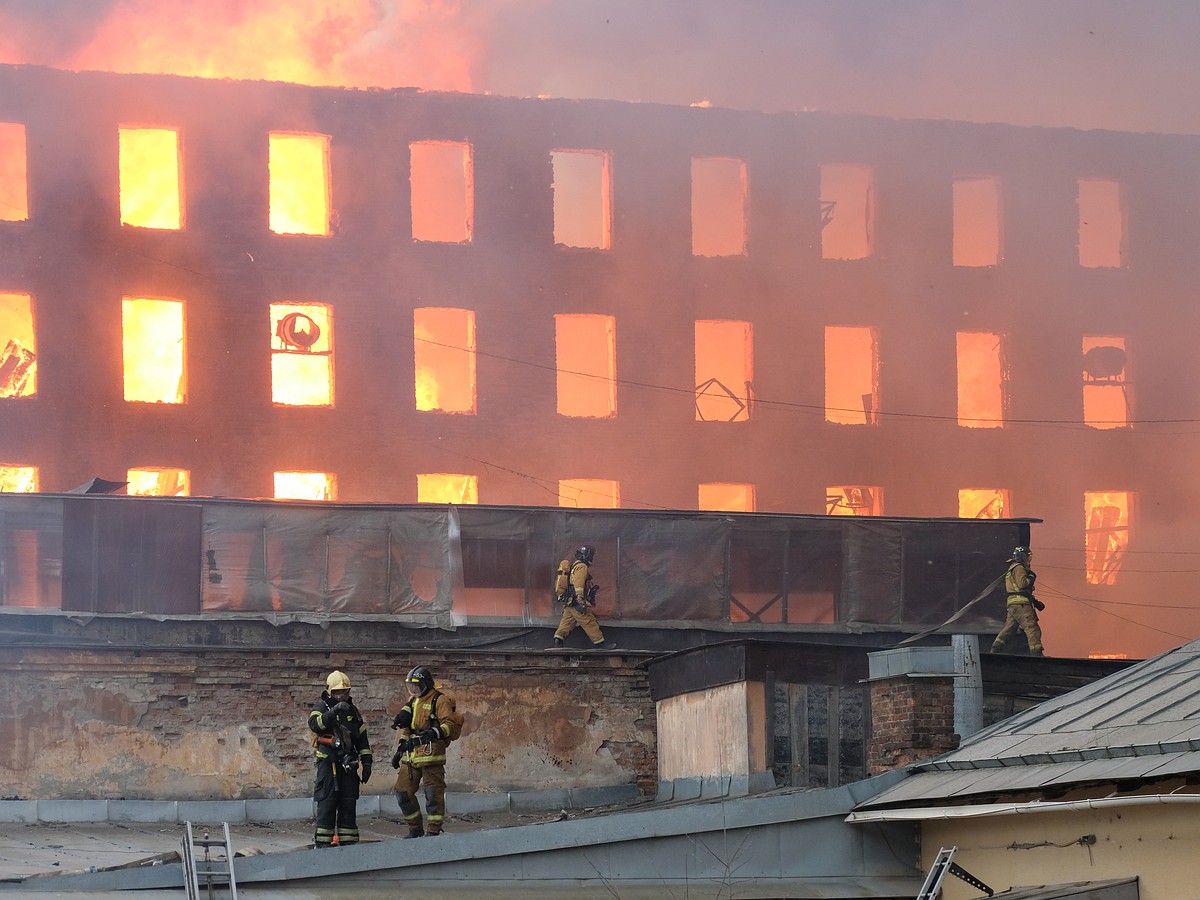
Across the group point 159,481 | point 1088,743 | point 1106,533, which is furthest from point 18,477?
point 1088,743

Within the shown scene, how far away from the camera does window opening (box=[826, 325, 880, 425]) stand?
32.5 metres

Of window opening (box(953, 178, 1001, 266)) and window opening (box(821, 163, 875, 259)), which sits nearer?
window opening (box(821, 163, 875, 259))

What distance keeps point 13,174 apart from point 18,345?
9.55ft

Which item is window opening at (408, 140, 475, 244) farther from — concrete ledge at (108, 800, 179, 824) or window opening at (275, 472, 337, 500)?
concrete ledge at (108, 800, 179, 824)

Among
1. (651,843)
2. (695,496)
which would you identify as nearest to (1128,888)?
(651,843)

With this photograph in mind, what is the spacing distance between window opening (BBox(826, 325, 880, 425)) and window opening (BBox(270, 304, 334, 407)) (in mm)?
9207

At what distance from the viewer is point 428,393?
1236 inches

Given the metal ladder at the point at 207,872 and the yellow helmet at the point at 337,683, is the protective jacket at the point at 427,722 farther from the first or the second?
the metal ladder at the point at 207,872

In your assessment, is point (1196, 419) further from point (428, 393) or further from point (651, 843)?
point (651, 843)

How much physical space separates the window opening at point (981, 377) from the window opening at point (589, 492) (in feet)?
22.9

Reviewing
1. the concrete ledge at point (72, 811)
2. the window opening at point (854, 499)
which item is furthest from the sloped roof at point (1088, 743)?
the window opening at point (854, 499)

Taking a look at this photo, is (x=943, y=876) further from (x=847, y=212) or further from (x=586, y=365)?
(x=847, y=212)

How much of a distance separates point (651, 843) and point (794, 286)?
2172cm

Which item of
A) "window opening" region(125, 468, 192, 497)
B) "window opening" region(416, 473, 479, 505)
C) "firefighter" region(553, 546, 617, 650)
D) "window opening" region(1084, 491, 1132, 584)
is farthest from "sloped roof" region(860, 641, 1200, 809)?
"window opening" region(1084, 491, 1132, 584)
